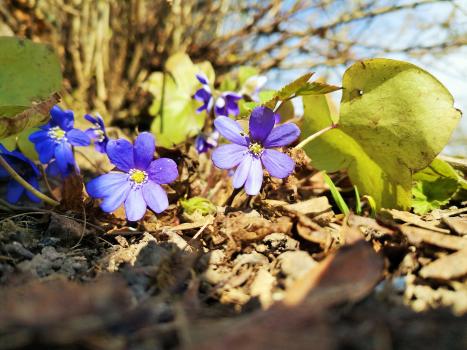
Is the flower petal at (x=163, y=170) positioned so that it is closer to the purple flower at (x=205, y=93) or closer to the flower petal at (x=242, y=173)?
the flower petal at (x=242, y=173)

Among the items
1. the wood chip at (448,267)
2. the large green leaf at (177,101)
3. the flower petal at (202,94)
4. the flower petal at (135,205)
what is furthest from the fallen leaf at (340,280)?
the large green leaf at (177,101)

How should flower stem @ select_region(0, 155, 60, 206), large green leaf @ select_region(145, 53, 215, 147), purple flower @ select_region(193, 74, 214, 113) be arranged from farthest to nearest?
large green leaf @ select_region(145, 53, 215, 147) < purple flower @ select_region(193, 74, 214, 113) < flower stem @ select_region(0, 155, 60, 206)

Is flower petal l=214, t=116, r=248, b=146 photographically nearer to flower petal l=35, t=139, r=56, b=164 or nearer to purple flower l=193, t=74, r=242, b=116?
purple flower l=193, t=74, r=242, b=116

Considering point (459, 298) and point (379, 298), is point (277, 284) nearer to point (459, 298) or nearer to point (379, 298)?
point (379, 298)

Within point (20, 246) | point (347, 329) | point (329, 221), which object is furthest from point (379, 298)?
point (20, 246)

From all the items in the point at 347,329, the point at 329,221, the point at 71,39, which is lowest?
the point at 329,221

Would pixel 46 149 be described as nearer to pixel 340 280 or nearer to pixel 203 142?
pixel 203 142

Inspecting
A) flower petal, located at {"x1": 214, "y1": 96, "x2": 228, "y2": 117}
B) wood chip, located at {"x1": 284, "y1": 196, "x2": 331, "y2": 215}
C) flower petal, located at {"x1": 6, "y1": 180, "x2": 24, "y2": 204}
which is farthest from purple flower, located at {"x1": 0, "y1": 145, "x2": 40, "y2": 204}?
wood chip, located at {"x1": 284, "y1": 196, "x2": 331, "y2": 215}
